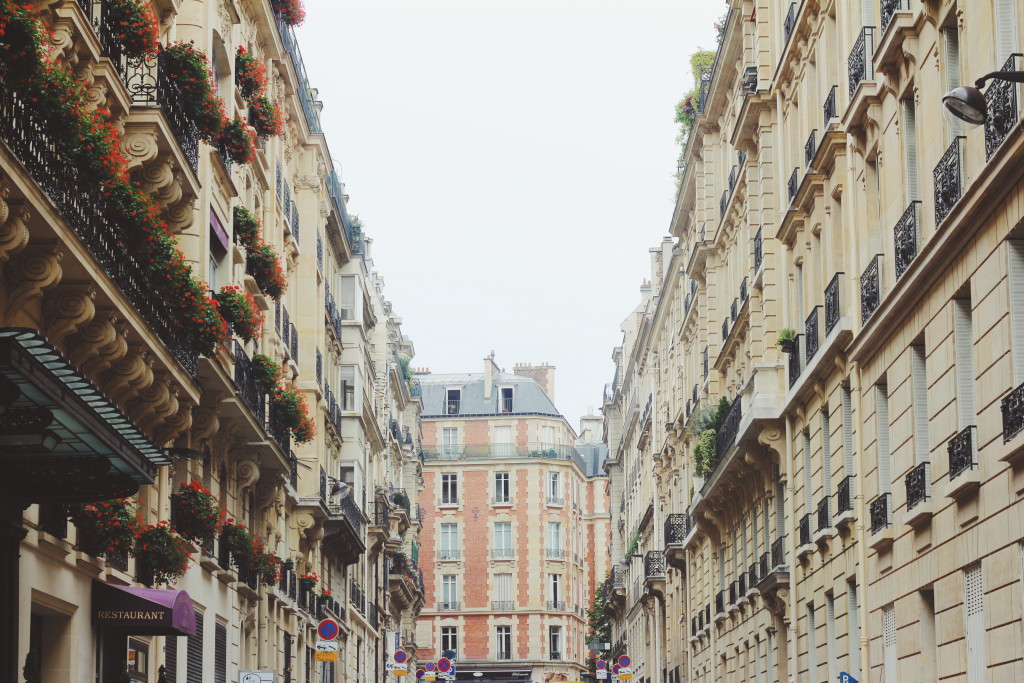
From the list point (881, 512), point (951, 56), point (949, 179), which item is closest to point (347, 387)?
point (881, 512)

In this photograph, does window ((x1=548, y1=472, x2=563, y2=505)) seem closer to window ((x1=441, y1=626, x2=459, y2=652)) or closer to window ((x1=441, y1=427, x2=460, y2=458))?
window ((x1=441, y1=427, x2=460, y2=458))

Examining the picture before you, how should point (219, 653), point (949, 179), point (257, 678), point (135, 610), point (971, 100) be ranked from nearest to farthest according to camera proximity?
1. point (971, 100)
2. point (949, 179)
3. point (135, 610)
4. point (257, 678)
5. point (219, 653)

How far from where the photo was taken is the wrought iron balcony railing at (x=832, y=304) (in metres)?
→ 27.0

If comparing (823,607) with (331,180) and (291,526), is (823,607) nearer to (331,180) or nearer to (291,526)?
(291,526)

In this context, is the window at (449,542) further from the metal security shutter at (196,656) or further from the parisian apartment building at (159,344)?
the metal security shutter at (196,656)

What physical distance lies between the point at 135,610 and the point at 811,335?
1302 cm

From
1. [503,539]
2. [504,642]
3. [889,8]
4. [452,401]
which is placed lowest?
[504,642]

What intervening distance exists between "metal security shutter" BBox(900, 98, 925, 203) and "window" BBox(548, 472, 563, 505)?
85.1 m

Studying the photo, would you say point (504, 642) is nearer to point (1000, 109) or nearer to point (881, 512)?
point (881, 512)

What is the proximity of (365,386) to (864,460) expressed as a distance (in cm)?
3447

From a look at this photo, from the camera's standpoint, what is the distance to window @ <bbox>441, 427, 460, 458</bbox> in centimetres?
10794

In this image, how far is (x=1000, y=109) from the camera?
17.5 m

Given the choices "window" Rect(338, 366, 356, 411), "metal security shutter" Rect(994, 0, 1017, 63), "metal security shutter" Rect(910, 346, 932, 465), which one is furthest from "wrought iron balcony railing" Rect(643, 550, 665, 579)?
"metal security shutter" Rect(994, 0, 1017, 63)

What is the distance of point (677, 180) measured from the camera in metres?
53.9
